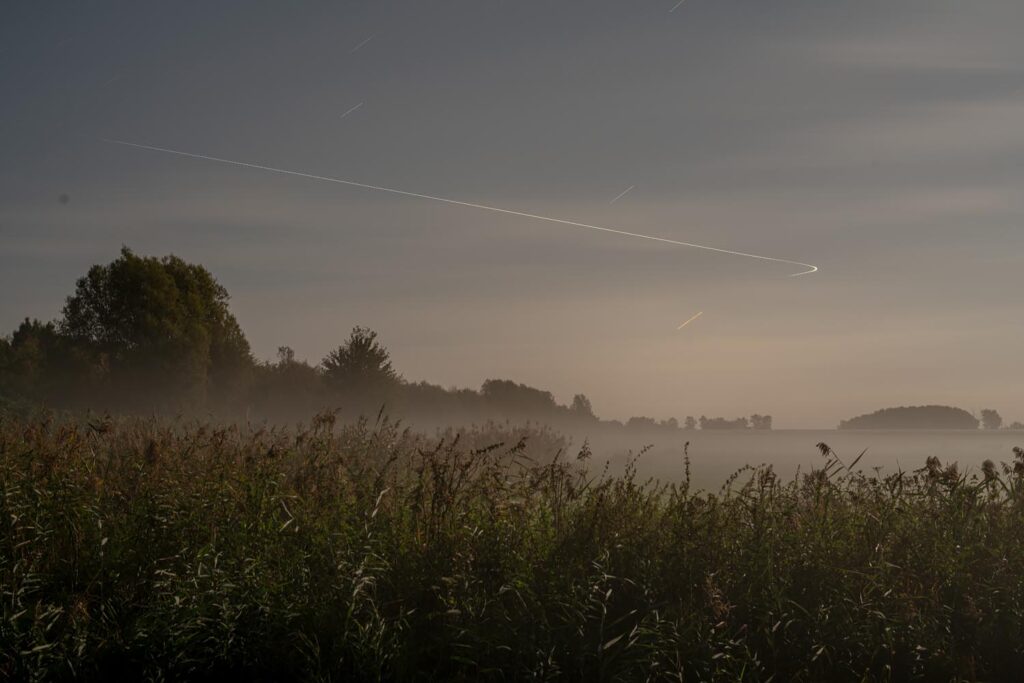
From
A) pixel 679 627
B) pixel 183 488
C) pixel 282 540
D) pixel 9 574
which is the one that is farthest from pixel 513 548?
pixel 9 574

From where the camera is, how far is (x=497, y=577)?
19.9 ft

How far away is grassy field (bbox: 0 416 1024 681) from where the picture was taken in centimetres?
543

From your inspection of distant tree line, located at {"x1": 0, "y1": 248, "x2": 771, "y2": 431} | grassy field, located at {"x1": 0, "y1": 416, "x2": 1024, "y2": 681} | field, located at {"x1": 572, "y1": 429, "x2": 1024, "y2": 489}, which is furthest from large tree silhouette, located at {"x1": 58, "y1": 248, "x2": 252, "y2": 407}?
grassy field, located at {"x1": 0, "y1": 416, "x2": 1024, "y2": 681}

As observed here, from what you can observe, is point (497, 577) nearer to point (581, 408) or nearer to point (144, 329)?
point (144, 329)

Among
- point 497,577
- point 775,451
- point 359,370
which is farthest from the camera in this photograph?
point 775,451

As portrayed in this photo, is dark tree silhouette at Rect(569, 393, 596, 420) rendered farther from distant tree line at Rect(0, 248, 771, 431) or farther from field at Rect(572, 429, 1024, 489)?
distant tree line at Rect(0, 248, 771, 431)

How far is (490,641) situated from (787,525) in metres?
2.66

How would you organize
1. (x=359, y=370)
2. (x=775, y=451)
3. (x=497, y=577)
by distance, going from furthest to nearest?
(x=775, y=451) → (x=359, y=370) → (x=497, y=577)

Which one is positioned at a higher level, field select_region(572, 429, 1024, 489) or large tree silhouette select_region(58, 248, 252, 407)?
large tree silhouette select_region(58, 248, 252, 407)

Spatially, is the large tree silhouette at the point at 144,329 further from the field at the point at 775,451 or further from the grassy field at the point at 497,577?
the grassy field at the point at 497,577

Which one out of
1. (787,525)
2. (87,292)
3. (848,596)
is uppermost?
(87,292)

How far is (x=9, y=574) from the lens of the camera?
629 cm

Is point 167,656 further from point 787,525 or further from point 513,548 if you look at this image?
point 787,525

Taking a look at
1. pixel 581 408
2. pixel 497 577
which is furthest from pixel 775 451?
pixel 497 577
